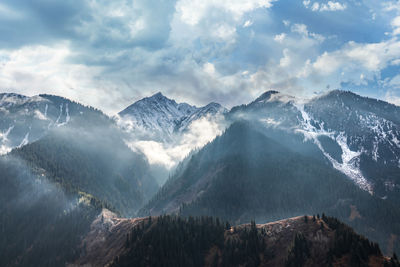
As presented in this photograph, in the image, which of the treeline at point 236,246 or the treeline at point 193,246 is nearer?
the treeline at point 236,246

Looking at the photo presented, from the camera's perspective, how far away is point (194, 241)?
17925 cm

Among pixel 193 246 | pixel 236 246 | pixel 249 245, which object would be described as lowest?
pixel 193 246

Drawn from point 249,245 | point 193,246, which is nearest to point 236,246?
point 249,245

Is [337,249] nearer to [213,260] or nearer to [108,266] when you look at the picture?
[213,260]

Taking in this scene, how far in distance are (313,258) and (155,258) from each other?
3030 inches

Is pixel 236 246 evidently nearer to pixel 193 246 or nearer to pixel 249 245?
pixel 249 245

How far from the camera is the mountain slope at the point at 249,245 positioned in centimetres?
13675

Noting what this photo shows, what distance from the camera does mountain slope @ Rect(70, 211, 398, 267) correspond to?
136750 mm

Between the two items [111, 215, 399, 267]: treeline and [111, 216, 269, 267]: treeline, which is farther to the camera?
[111, 216, 269, 267]: treeline

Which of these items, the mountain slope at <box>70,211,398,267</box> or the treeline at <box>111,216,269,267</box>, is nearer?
the mountain slope at <box>70,211,398,267</box>

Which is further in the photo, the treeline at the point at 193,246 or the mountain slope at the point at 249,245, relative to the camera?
the treeline at the point at 193,246

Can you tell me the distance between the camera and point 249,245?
16425 cm

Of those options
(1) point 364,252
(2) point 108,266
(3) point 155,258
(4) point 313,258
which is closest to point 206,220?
(3) point 155,258

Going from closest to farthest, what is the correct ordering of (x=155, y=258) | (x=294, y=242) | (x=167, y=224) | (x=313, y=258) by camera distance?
(x=313, y=258)
(x=294, y=242)
(x=155, y=258)
(x=167, y=224)
